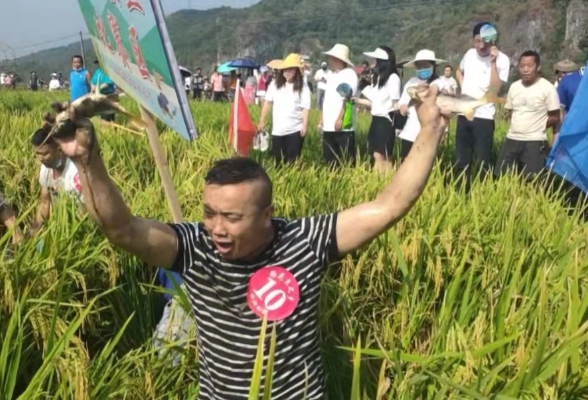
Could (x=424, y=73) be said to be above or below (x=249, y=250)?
below

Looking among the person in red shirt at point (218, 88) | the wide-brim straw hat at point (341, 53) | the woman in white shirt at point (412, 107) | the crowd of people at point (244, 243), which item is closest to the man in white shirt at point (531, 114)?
the woman in white shirt at point (412, 107)

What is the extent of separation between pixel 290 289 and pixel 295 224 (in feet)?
0.54

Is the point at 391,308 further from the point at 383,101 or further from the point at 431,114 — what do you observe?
the point at 383,101

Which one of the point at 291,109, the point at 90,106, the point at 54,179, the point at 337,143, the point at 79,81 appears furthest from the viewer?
the point at 79,81

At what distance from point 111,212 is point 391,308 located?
1.15 m

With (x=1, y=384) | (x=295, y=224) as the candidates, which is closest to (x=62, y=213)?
(x=1, y=384)

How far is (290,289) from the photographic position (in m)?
1.42

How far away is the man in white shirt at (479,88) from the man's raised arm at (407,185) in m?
3.37

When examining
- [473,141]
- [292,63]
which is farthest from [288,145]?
[473,141]

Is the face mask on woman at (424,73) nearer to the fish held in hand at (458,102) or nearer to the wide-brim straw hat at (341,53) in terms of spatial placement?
the wide-brim straw hat at (341,53)

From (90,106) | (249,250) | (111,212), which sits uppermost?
(90,106)

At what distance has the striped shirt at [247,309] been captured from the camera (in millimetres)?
1412

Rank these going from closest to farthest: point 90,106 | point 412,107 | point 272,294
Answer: point 90,106 → point 272,294 → point 412,107

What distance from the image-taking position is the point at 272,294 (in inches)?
54.9
